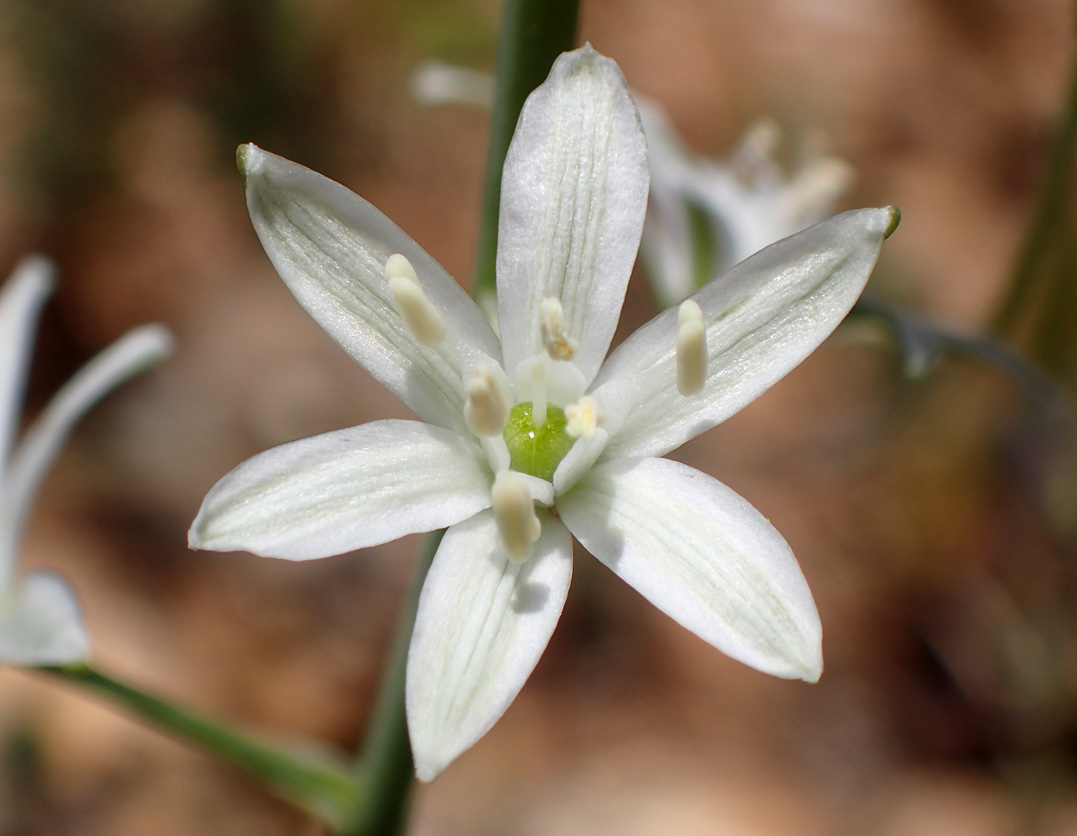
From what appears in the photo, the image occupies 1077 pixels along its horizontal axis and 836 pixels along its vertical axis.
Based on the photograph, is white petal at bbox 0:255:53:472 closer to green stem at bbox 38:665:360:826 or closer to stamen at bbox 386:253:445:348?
green stem at bbox 38:665:360:826

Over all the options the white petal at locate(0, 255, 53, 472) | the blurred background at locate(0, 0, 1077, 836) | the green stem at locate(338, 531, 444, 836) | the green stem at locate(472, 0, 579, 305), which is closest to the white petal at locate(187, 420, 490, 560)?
the green stem at locate(338, 531, 444, 836)

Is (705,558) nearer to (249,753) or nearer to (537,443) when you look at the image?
(537,443)

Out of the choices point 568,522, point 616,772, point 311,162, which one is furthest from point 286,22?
point 568,522

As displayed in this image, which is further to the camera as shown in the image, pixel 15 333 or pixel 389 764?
pixel 15 333

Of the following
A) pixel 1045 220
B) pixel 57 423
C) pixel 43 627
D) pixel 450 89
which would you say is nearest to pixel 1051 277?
pixel 1045 220

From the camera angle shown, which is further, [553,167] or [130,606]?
[130,606]

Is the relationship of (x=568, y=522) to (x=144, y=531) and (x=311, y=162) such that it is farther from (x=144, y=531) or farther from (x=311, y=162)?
(x=311, y=162)
